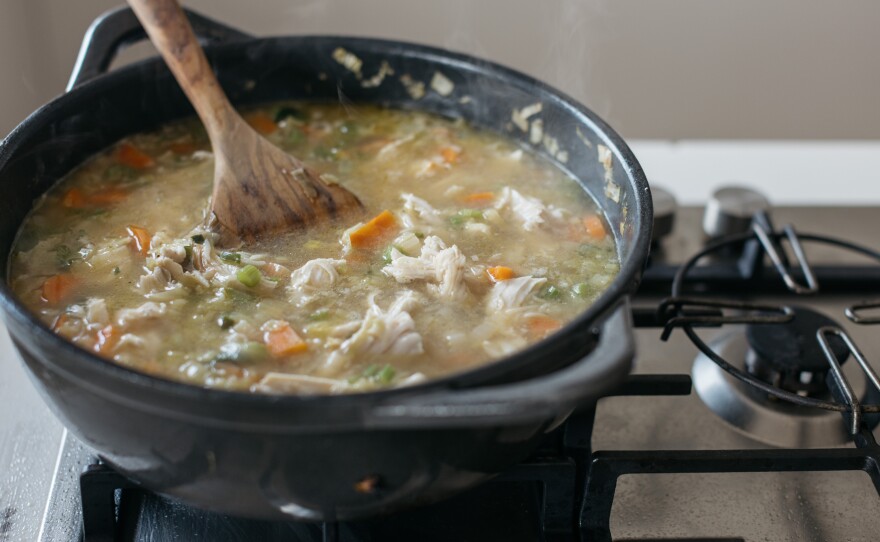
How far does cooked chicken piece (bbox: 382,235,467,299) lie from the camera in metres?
1.44

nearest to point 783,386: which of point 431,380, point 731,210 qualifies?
point 731,210

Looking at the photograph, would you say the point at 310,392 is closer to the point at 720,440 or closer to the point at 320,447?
the point at 320,447

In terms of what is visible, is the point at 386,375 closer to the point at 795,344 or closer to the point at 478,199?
the point at 478,199

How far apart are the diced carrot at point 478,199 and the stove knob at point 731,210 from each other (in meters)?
0.70

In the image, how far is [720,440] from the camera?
1.63 meters

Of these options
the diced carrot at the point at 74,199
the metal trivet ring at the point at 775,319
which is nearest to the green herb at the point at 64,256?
the diced carrot at the point at 74,199

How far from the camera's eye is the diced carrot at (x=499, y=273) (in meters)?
1.50

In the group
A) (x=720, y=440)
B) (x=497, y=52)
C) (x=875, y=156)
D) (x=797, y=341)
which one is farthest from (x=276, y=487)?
(x=875, y=156)

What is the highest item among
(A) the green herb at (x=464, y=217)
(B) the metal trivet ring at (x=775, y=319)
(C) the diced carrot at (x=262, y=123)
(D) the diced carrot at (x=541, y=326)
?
(C) the diced carrot at (x=262, y=123)

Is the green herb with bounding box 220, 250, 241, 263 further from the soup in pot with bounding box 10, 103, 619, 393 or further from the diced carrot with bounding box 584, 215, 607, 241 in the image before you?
the diced carrot with bounding box 584, 215, 607, 241

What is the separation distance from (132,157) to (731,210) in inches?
53.4

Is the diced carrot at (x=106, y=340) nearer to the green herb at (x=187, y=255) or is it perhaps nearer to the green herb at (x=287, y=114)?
the green herb at (x=187, y=255)

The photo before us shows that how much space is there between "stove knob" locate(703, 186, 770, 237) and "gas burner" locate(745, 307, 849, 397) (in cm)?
46

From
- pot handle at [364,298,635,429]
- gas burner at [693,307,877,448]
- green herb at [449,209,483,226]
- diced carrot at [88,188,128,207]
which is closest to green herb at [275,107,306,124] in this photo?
diced carrot at [88,188,128,207]
